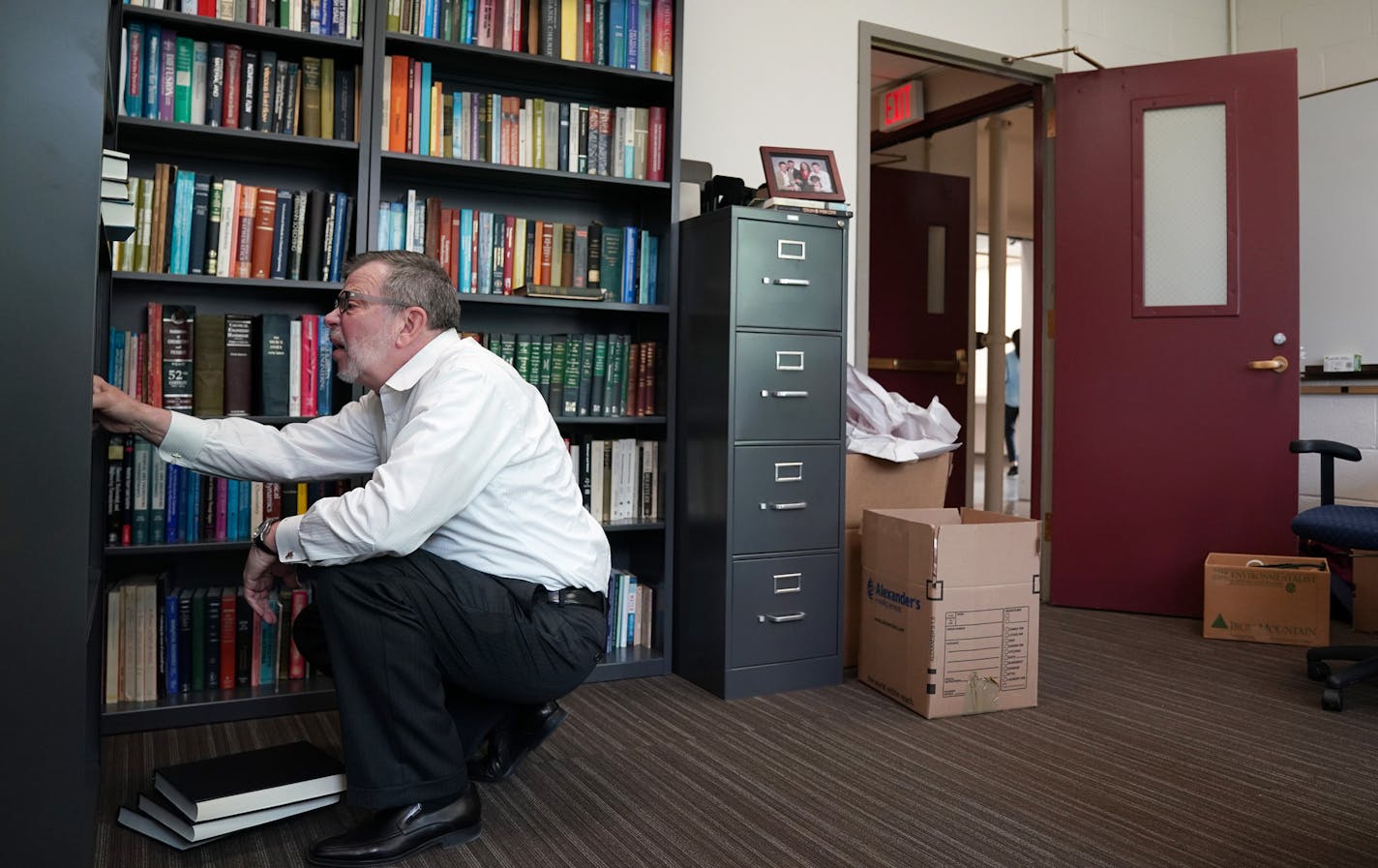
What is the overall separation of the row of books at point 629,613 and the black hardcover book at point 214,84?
1547 mm

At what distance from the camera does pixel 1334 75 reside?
400 centimetres

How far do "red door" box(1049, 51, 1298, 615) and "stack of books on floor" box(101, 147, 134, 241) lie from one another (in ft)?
10.7

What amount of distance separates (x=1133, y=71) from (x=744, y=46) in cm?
152

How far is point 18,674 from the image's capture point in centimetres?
115

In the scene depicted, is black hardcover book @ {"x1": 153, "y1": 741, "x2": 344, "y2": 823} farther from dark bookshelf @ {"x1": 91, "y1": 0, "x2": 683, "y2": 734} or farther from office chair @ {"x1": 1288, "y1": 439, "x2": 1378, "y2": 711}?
office chair @ {"x1": 1288, "y1": 439, "x2": 1378, "y2": 711}

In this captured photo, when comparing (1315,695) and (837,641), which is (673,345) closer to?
(837,641)

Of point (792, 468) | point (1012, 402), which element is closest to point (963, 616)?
point (792, 468)

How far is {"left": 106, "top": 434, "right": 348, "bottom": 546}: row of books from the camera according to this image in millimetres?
2328

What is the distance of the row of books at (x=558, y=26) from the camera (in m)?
2.58

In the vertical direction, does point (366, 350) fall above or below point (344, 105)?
below

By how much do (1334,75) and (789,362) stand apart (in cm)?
289

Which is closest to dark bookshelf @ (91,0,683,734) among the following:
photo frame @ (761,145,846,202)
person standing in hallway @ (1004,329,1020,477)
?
photo frame @ (761,145,846,202)

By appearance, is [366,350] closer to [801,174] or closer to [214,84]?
[214,84]

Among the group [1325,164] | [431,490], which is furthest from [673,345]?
[1325,164]
